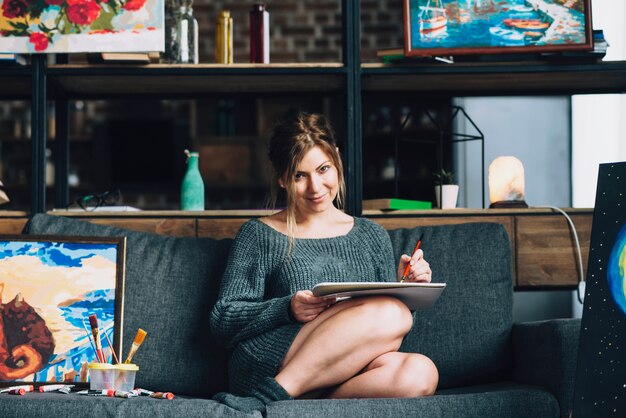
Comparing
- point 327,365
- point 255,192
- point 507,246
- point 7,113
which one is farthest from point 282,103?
point 327,365

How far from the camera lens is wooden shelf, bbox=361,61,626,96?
276 centimetres

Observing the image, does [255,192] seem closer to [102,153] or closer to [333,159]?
[102,153]

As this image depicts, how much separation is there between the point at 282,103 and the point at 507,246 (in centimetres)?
384

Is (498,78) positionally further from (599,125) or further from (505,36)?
(599,125)

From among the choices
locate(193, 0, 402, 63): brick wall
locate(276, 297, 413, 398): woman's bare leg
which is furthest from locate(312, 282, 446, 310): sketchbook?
locate(193, 0, 402, 63): brick wall

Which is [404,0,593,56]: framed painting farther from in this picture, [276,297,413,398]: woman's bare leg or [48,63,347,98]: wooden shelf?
[276,297,413,398]: woman's bare leg

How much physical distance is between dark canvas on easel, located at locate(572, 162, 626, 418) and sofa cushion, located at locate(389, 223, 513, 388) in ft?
1.97

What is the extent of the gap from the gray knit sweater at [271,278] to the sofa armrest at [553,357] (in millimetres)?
453

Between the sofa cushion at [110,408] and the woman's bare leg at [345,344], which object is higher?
the woman's bare leg at [345,344]

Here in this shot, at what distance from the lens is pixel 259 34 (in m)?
2.85

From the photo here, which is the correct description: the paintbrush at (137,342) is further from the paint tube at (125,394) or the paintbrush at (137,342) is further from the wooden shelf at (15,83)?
the wooden shelf at (15,83)

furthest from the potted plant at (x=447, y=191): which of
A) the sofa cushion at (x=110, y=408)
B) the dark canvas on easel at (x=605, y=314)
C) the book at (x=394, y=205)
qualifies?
the sofa cushion at (x=110, y=408)

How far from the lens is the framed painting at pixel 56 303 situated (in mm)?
2305

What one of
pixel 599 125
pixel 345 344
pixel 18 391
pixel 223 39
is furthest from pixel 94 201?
pixel 599 125
